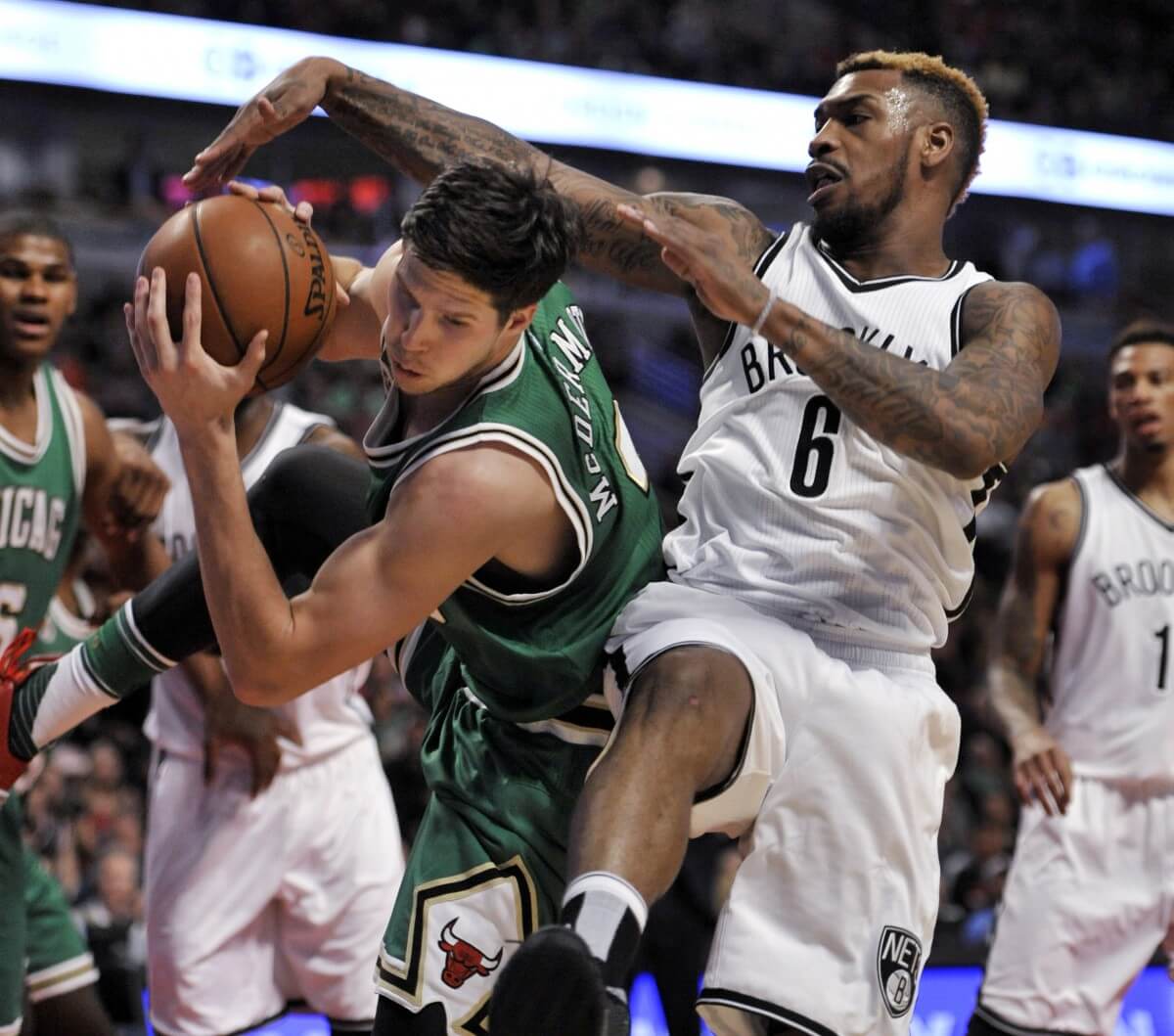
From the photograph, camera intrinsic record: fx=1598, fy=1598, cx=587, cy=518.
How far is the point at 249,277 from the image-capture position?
2773 mm

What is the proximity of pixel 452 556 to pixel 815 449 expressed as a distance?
776mm

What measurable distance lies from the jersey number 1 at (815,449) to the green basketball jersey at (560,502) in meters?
0.31

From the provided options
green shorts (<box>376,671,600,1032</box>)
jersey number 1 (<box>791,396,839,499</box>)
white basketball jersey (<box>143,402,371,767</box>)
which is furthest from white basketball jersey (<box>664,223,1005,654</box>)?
white basketball jersey (<box>143,402,371,767</box>)

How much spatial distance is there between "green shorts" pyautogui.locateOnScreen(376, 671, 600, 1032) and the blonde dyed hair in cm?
150

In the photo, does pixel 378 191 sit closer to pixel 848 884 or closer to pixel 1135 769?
pixel 1135 769

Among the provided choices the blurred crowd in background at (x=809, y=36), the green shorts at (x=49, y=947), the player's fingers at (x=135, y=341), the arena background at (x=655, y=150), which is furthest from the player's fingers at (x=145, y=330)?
the blurred crowd in background at (x=809, y=36)

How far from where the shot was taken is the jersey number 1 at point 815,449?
2996 mm

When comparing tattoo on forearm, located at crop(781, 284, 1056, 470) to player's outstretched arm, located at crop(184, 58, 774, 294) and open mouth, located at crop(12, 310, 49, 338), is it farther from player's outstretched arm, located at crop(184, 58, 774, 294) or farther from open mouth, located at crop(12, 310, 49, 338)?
open mouth, located at crop(12, 310, 49, 338)

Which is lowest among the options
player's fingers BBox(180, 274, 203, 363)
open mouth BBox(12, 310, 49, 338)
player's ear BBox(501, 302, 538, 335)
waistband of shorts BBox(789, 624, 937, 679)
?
waistband of shorts BBox(789, 624, 937, 679)

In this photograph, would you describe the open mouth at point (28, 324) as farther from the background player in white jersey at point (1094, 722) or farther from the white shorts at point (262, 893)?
the background player in white jersey at point (1094, 722)

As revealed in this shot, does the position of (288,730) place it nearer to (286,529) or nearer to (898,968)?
(286,529)

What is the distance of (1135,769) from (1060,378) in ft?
43.4

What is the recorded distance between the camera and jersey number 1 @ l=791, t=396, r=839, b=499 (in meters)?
3.00

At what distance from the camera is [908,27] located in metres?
16.6
